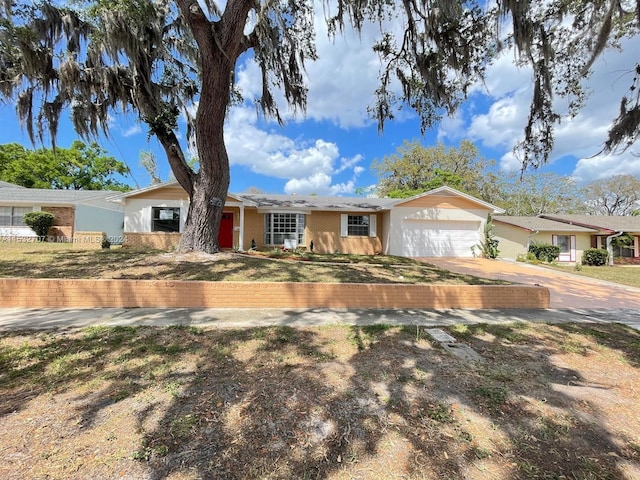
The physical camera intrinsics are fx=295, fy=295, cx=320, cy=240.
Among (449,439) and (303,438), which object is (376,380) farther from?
(303,438)

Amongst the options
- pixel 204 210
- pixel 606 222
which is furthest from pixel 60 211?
pixel 606 222

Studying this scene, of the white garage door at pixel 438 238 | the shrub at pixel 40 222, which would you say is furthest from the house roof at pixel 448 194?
the shrub at pixel 40 222

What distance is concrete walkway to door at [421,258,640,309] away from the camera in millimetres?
7191

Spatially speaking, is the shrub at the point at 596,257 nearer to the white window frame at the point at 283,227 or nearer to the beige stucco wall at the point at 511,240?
the beige stucco wall at the point at 511,240

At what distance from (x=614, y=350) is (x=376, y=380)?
12.5 ft

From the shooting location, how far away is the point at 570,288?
9.12 meters

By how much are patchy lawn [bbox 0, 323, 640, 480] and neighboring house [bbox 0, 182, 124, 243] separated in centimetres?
1644

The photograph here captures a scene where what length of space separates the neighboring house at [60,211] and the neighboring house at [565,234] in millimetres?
24332

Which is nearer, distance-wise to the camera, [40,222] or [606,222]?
[40,222]

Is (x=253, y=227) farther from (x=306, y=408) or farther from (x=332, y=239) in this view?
(x=306, y=408)

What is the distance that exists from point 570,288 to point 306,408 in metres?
10.2

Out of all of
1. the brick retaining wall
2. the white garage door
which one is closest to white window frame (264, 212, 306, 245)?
the white garage door

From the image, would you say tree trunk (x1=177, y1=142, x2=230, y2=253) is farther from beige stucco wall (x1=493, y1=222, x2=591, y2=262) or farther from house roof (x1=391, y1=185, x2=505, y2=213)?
beige stucco wall (x1=493, y1=222, x2=591, y2=262)

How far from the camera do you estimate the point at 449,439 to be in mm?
2312
